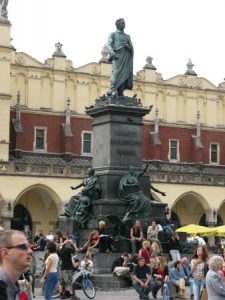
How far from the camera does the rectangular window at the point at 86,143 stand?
49737 millimetres

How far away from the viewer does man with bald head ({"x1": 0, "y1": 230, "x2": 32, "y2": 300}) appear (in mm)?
4430

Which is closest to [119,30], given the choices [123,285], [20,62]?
[123,285]

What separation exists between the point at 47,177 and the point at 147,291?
2805cm

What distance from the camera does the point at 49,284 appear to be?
A: 13297mm

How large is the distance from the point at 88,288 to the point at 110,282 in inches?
45.9

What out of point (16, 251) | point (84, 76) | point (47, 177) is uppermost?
point (84, 76)

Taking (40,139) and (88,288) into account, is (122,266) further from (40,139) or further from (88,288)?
(40,139)

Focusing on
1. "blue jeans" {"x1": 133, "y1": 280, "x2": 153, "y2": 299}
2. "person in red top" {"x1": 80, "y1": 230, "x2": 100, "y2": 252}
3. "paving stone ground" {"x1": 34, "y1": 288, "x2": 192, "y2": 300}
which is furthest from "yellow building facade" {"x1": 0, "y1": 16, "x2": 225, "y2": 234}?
"blue jeans" {"x1": 133, "y1": 280, "x2": 153, "y2": 299}

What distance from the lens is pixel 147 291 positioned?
14453mm

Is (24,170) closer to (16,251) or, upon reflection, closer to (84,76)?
(84,76)

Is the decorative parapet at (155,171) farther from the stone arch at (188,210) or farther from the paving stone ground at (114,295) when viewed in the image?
the paving stone ground at (114,295)

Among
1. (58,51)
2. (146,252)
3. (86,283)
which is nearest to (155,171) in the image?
(58,51)

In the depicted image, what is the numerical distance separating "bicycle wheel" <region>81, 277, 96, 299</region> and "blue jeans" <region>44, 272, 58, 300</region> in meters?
1.23

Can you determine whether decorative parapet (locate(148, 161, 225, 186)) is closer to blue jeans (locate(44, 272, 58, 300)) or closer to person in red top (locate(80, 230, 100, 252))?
person in red top (locate(80, 230, 100, 252))
